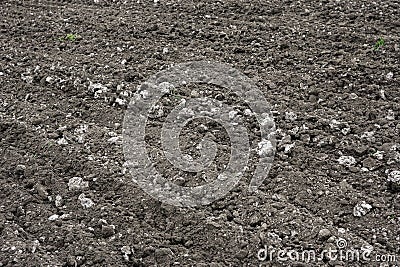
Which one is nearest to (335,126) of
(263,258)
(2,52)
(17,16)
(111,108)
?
(263,258)

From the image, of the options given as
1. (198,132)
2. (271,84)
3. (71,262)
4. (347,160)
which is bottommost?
(71,262)

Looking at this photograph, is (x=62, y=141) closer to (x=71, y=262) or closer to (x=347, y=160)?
(x=71, y=262)

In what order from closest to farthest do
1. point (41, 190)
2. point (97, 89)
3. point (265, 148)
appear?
point (41, 190) < point (265, 148) < point (97, 89)

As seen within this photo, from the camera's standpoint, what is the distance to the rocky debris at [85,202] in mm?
3285

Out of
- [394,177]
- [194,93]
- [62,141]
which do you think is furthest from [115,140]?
[394,177]

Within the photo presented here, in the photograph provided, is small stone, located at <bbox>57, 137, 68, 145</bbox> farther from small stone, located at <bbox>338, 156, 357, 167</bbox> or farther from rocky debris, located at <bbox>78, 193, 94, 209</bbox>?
small stone, located at <bbox>338, 156, 357, 167</bbox>

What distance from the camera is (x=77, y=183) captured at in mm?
3430

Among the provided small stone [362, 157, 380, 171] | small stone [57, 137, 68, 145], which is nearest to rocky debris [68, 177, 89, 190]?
small stone [57, 137, 68, 145]

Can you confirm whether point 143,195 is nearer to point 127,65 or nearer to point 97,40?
point 127,65

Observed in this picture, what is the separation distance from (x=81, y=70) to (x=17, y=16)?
4.76ft

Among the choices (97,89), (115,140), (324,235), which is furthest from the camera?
(97,89)

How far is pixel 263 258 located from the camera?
2.89m

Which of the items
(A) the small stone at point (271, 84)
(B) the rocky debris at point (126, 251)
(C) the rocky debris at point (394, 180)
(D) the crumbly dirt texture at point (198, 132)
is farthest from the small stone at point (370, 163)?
(B) the rocky debris at point (126, 251)

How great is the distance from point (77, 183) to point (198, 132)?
0.88m
